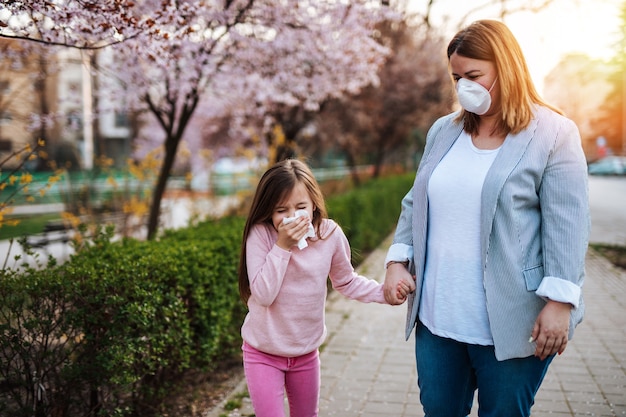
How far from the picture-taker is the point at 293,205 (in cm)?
254

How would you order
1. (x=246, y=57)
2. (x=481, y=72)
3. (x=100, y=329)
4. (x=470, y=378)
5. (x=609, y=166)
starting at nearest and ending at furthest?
(x=481, y=72), (x=470, y=378), (x=100, y=329), (x=246, y=57), (x=609, y=166)

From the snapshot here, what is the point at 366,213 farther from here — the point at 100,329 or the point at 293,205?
the point at 293,205

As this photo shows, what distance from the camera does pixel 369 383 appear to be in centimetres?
456

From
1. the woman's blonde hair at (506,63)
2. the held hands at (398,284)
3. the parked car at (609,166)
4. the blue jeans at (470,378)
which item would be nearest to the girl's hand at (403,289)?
the held hands at (398,284)

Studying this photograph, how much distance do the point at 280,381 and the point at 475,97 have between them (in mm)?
1374

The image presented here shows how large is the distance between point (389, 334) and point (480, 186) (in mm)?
3969

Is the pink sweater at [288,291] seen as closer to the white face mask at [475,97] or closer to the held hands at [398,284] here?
the held hands at [398,284]

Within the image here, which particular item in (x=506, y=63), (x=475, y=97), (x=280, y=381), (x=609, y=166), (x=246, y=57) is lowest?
(x=609, y=166)

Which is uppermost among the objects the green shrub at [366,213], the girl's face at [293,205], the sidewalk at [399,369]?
the girl's face at [293,205]

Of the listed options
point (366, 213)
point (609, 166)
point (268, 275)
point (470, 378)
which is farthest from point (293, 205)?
point (609, 166)

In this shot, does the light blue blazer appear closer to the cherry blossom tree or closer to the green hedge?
the green hedge

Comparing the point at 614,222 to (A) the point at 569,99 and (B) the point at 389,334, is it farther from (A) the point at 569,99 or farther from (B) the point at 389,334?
(A) the point at 569,99

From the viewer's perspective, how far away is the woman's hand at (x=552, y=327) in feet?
6.61

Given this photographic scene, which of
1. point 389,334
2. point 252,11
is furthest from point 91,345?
point 252,11
